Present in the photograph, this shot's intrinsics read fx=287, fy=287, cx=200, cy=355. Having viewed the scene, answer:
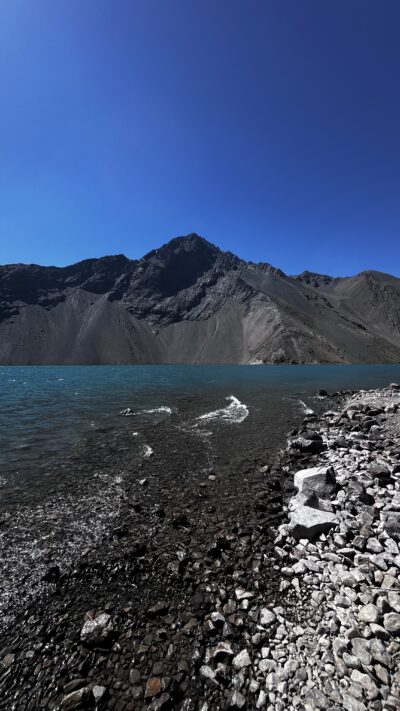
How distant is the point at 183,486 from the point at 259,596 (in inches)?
273

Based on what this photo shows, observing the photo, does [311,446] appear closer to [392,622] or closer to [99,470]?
[392,622]

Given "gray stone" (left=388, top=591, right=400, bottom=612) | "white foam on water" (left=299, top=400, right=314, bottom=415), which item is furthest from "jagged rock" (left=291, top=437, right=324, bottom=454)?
"white foam on water" (left=299, top=400, right=314, bottom=415)

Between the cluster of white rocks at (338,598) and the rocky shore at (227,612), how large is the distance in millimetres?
29

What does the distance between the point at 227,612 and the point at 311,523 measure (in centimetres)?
380

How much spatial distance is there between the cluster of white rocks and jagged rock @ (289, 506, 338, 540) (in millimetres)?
31

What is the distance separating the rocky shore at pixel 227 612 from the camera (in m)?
5.16

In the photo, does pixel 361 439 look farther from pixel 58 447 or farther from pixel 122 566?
pixel 58 447

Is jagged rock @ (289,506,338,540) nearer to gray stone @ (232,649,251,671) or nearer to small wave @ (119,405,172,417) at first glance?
gray stone @ (232,649,251,671)

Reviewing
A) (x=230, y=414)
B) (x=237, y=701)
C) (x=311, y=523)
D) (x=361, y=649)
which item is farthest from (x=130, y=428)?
(x=361, y=649)

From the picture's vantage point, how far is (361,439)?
18375 millimetres

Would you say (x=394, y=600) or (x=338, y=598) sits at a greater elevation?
(x=394, y=600)

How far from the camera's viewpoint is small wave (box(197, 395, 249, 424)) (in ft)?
92.4

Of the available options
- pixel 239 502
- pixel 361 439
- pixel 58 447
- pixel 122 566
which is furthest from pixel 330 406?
pixel 122 566

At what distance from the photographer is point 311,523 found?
9.23m
